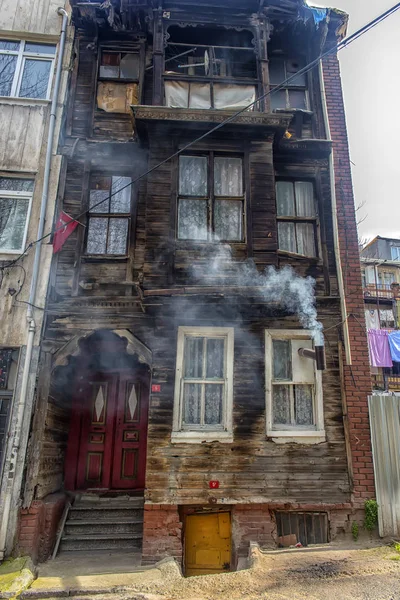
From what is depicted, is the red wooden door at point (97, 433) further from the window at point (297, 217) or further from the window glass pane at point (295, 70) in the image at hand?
the window glass pane at point (295, 70)

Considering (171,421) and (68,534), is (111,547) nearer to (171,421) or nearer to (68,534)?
(68,534)

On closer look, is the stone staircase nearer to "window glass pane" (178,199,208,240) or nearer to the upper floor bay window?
"window glass pane" (178,199,208,240)

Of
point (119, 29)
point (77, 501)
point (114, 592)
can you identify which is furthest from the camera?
point (119, 29)

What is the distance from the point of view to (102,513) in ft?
24.4

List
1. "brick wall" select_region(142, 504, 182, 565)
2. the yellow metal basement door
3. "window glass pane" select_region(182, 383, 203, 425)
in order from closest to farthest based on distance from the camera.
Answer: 1. "brick wall" select_region(142, 504, 182, 565)
2. the yellow metal basement door
3. "window glass pane" select_region(182, 383, 203, 425)

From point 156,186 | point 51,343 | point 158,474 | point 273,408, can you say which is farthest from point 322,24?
point 158,474

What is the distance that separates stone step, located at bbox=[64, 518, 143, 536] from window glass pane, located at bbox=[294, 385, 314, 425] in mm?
3557

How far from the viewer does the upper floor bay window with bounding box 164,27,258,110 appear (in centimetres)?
833

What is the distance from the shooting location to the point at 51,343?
724 centimetres

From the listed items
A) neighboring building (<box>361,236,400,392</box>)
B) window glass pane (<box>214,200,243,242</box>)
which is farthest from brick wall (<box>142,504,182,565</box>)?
neighboring building (<box>361,236,400,392</box>)

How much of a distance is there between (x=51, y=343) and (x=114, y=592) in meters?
4.08

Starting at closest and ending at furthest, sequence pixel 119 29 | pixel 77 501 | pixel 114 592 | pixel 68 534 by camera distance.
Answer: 1. pixel 114 592
2. pixel 68 534
3. pixel 77 501
4. pixel 119 29

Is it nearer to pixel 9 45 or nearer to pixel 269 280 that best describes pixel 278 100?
pixel 269 280

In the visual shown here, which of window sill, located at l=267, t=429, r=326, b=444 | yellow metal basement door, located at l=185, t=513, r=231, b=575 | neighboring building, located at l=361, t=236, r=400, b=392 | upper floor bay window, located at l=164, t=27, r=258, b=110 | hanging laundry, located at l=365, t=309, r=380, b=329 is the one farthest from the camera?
hanging laundry, located at l=365, t=309, r=380, b=329
